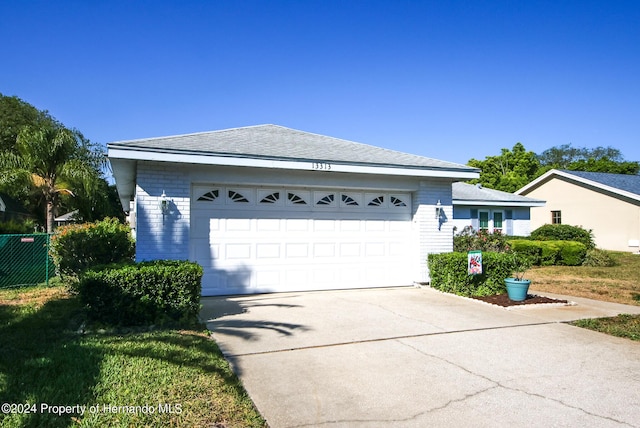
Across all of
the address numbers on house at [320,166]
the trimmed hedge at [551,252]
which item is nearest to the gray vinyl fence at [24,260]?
the address numbers on house at [320,166]

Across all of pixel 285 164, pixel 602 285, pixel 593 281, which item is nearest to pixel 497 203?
pixel 593 281

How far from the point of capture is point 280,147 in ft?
32.6

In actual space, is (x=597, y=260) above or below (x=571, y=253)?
below

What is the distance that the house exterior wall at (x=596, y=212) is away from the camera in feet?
77.0

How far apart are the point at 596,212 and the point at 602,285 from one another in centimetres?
1588

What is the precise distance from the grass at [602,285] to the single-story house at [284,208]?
3.54 meters

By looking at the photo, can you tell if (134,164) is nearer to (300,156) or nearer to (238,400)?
(300,156)

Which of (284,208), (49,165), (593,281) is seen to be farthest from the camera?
(49,165)

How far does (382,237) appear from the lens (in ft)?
34.6

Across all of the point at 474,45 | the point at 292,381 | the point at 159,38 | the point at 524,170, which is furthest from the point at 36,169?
the point at 524,170

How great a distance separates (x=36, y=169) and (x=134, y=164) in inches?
605

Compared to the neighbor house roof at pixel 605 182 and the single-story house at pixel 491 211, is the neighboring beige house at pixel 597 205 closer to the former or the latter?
the neighbor house roof at pixel 605 182

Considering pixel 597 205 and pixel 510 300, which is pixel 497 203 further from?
pixel 510 300

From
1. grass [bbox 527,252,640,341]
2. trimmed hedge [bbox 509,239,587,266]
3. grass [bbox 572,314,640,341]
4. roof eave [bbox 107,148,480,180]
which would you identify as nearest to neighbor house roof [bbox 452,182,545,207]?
trimmed hedge [bbox 509,239,587,266]
